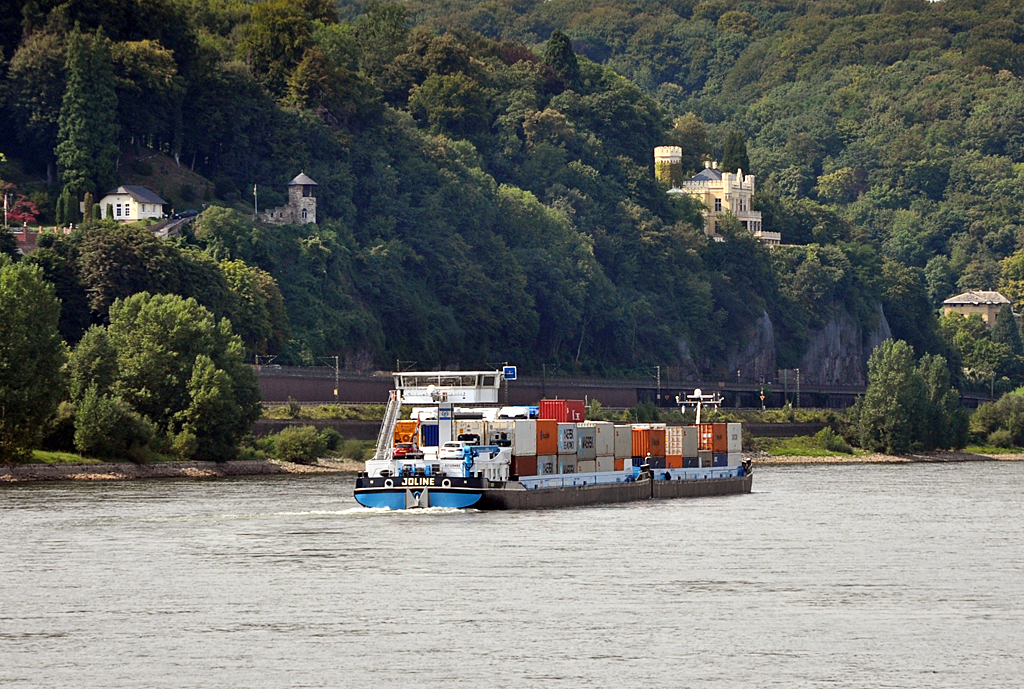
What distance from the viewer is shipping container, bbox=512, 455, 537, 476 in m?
107

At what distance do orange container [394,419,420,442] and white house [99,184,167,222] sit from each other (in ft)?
321

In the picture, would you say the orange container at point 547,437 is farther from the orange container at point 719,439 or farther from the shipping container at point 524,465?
the orange container at point 719,439

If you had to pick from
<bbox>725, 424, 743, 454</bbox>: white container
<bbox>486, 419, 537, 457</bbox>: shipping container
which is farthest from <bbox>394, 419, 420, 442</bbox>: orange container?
<bbox>725, 424, 743, 454</bbox>: white container

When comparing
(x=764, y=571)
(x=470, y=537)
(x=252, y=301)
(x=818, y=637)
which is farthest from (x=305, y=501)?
(x=252, y=301)

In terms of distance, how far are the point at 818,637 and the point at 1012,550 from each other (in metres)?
31.0

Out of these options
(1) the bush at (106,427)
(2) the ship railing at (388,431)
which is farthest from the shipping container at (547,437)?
(1) the bush at (106,427)

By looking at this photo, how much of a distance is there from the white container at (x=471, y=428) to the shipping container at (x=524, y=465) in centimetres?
302

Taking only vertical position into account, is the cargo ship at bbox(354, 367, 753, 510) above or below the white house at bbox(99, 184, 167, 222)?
below

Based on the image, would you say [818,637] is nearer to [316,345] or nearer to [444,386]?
[444,386]

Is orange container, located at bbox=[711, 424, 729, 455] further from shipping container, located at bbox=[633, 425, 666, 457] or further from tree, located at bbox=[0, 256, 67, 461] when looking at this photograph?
tree, located at bbox=[0, 256, 67, 461]

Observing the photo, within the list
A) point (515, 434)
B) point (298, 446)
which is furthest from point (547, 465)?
point (298, 446)

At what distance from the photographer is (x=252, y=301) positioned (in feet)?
590

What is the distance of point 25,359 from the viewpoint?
124438 mm

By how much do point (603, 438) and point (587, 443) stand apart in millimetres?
2218
